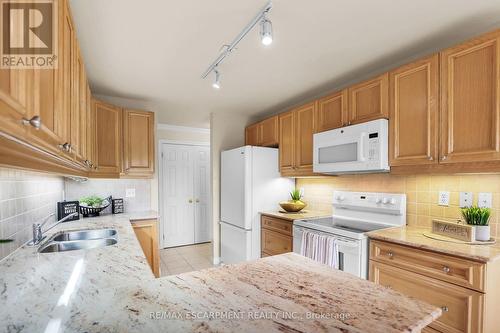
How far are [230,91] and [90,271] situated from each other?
2.31 metres

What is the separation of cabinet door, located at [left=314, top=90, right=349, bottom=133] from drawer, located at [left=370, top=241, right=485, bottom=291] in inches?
46.6

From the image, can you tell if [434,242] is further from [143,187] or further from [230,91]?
[143,187]

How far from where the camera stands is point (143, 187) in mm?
3303

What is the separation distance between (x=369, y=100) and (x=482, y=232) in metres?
1.26

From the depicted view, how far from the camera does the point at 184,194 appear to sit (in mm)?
4762

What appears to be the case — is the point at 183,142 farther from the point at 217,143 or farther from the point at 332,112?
the point at 332,112

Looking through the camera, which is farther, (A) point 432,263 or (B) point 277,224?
(B) point 277,224

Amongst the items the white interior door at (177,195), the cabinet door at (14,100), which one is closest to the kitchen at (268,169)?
the cabinet door at (14,100)

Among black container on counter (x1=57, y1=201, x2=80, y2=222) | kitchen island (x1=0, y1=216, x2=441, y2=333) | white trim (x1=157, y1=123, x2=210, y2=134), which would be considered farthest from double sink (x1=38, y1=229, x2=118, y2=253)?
white trim (x1=157, y1=123, x2=210, y2=134)

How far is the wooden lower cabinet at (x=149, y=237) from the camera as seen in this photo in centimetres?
272

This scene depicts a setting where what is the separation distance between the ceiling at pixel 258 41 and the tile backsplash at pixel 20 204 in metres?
1.03

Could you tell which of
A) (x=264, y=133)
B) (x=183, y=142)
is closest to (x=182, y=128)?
(x=183, y=142)

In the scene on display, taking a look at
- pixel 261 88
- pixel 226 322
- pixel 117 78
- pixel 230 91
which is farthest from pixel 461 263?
pixel 117 78

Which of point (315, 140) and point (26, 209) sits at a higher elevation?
point (315, 140)
